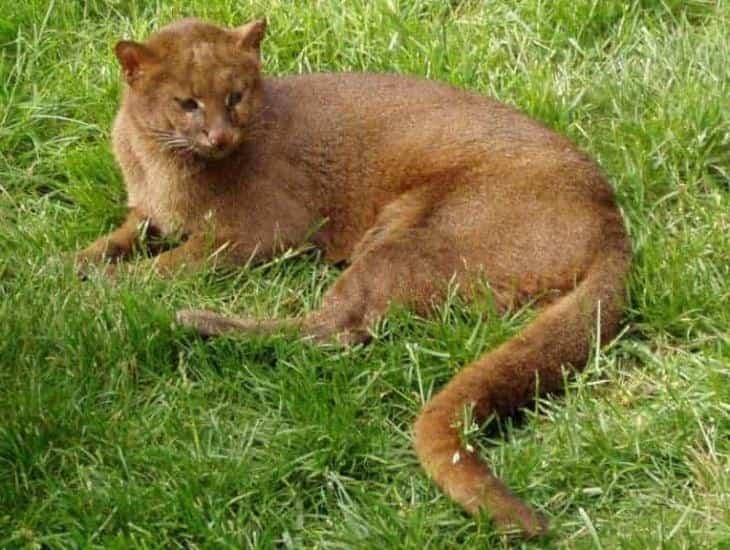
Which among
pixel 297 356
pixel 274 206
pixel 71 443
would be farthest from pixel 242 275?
pixel 71 443

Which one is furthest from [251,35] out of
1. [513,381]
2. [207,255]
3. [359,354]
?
[513,381]

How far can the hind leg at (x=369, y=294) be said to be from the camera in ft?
15.8

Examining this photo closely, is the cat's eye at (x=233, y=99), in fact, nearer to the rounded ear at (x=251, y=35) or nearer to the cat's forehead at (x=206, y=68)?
the cat's forehead at (x=206, y=68)

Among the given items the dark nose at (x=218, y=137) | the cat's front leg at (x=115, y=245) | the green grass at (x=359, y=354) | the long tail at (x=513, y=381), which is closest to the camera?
the long tail at (x=513, y=381)

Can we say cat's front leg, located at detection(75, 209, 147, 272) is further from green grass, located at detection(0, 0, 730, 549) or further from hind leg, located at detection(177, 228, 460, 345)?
hind leg, located at detection(177, 228, 460, 345)

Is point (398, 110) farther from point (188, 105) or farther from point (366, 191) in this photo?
point (188, 105)

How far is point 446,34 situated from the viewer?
6.08 m

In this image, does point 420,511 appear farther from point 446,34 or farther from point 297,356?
point 446,34

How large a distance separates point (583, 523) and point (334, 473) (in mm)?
669

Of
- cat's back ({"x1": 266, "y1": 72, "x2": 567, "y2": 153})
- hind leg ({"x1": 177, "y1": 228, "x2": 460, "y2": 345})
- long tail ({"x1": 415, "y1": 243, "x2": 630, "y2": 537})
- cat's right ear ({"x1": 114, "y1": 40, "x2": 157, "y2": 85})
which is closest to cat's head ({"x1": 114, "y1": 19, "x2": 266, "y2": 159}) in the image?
cat's right ear ({"x1": 114, "y1": 40, "x2": 157, "y2": 85})

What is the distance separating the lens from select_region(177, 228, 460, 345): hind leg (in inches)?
190

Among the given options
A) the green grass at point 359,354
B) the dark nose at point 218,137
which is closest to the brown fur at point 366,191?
the dark nose at point 218,137

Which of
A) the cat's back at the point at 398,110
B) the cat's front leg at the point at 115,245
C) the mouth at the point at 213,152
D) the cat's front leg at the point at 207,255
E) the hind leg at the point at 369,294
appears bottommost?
the cat's front leg at the point at 115,245

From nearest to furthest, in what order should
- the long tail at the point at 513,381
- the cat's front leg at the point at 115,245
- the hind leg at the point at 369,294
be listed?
the long tail at the point at 513,381 → the hind leg at the point at 369,294 → the cat's front leg at the point at 115,245
